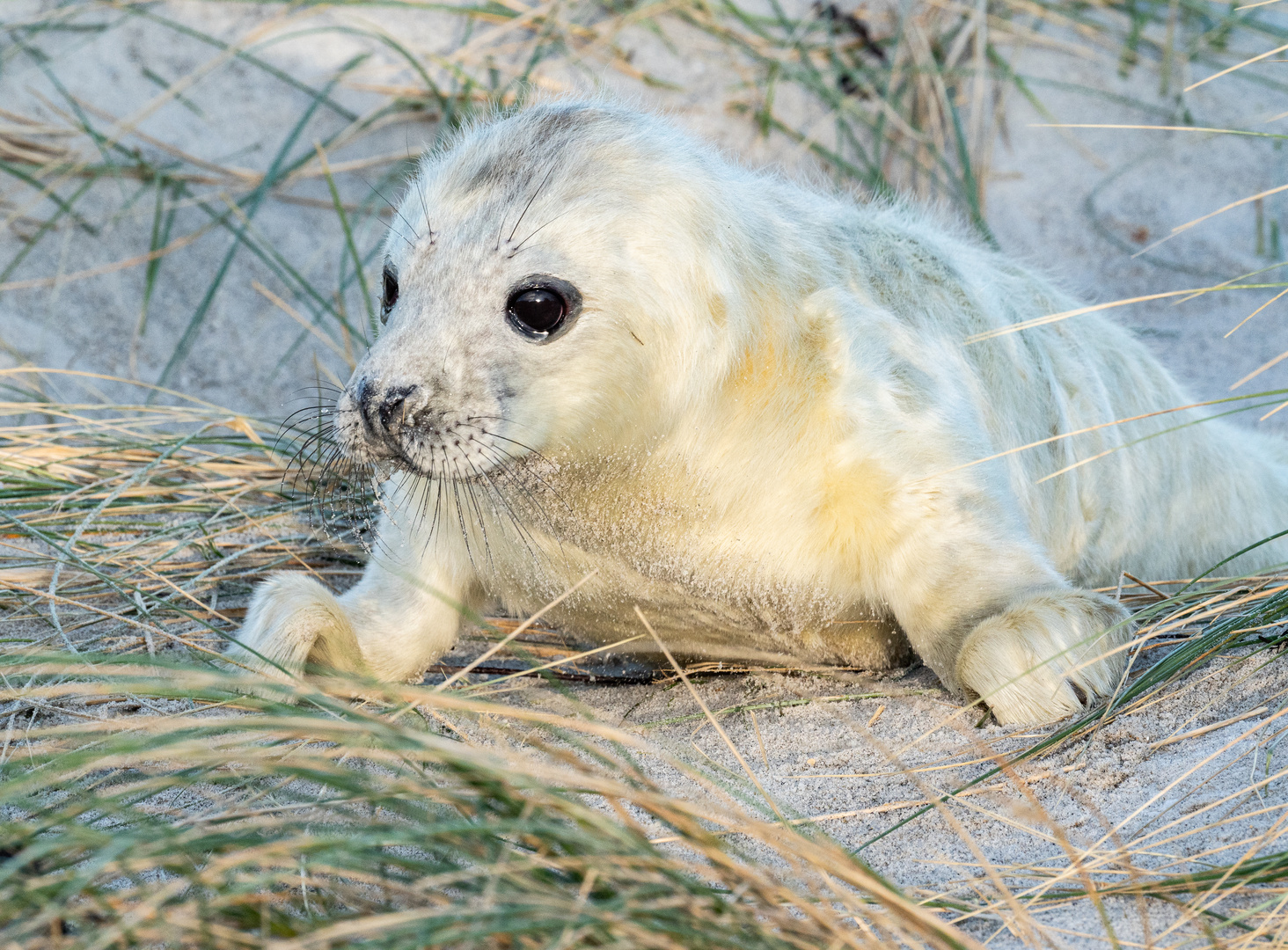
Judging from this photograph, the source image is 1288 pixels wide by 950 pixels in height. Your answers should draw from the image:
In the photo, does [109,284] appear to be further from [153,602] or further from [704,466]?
[704,466]

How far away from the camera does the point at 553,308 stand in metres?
2.23

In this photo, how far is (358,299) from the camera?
5078 mm

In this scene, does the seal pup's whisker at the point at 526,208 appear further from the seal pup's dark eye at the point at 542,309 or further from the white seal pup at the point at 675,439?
the seal pup's dark eye at the point at 542,309

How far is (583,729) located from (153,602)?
65.6 inches

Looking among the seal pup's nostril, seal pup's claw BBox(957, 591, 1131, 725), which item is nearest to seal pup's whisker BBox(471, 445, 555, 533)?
the seal pup's nostril

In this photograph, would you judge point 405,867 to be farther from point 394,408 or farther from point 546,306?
point 546,306

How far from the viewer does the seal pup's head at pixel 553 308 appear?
7.18 ft

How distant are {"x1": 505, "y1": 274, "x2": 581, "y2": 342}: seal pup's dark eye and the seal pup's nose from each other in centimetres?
24

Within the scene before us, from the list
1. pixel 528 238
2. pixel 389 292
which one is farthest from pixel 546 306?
pixel 389 292

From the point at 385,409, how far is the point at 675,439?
1.78ft

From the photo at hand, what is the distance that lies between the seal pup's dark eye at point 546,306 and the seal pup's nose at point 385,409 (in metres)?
0.24

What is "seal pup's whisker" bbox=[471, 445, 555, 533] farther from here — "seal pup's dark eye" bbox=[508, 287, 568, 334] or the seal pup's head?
"seal pup's dark eye" bbox=[508, 287, 568, 334]

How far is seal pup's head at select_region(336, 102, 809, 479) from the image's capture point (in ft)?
7.18

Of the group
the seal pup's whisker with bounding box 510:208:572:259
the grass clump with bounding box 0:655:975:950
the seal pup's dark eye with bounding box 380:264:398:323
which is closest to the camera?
the grass clump with bounding box 0:655:975:950
